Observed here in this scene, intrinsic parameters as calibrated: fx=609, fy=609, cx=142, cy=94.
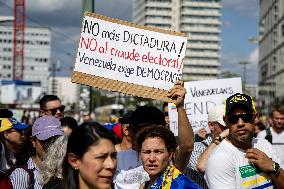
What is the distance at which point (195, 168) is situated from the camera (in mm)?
5895

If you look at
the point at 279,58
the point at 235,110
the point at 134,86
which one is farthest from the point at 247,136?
the point at 279,58

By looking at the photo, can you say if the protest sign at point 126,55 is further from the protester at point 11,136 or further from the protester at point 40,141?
the protester at point 11,136

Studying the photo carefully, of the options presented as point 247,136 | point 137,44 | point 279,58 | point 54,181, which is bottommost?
point 54,181

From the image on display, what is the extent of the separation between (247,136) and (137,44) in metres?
1.61

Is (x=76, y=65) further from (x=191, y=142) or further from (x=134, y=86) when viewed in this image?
(x=191, y=142)

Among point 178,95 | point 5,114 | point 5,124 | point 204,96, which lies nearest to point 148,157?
point 178,95

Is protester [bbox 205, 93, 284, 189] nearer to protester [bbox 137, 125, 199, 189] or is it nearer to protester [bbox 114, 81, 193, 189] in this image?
protester [bbox 114, 81, 193, 189]

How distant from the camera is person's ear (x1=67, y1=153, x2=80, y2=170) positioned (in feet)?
10.9

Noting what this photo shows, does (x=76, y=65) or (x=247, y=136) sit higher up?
(x=76, y=65)

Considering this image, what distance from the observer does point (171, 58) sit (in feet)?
18.9

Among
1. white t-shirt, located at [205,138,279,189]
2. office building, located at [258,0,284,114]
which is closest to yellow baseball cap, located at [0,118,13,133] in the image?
white t-shirt, located at [205,138,279,189]

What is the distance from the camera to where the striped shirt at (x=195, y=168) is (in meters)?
5.43

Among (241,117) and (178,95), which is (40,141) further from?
(241,117)

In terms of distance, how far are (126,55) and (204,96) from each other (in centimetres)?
305
